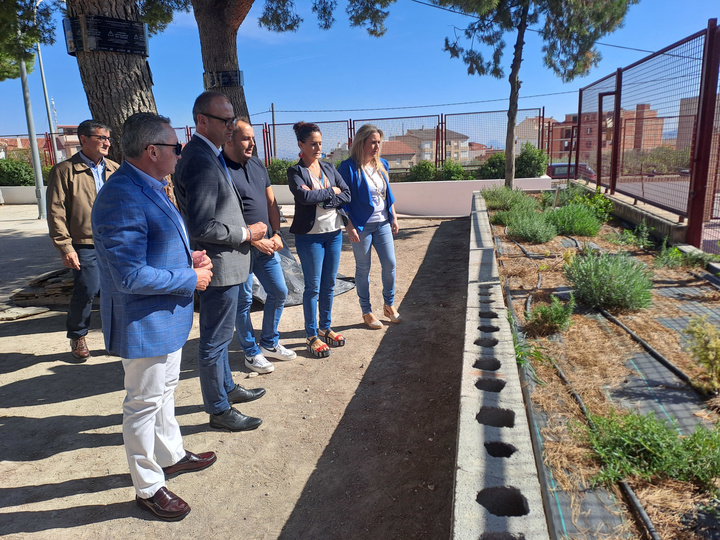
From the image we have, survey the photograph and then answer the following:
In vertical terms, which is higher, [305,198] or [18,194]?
[305,198]

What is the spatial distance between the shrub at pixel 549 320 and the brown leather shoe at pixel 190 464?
2329 millimetres

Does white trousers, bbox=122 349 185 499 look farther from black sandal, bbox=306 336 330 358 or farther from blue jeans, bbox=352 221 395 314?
blue jeans, bbox=352 221 395 314

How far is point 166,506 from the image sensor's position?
7.79 ft

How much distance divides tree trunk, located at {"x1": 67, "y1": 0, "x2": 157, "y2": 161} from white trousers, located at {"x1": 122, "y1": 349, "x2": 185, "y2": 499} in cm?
375

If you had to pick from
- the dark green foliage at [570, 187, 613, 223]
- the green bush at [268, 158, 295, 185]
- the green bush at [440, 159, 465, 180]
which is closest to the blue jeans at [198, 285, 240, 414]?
the dark green foliage at [570, 187, 613, 223]

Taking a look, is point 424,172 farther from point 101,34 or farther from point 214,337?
point 214,337

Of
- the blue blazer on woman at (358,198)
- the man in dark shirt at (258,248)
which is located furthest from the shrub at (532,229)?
the man in dark shirt at (258,248)

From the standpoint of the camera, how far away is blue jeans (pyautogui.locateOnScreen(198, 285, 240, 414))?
9.54 ft

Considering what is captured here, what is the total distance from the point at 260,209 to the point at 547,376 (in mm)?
2191

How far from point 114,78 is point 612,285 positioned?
514 cm

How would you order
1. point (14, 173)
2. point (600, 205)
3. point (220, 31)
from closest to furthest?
point (220, 31) → point (600, 205) → point (14, 173)

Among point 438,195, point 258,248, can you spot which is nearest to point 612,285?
point 258,248

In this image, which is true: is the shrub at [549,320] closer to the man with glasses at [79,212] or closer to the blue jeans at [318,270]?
the blue jeans at [318,270]

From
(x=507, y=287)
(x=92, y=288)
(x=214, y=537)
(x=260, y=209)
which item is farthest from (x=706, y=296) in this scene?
(x=92, y=288)
